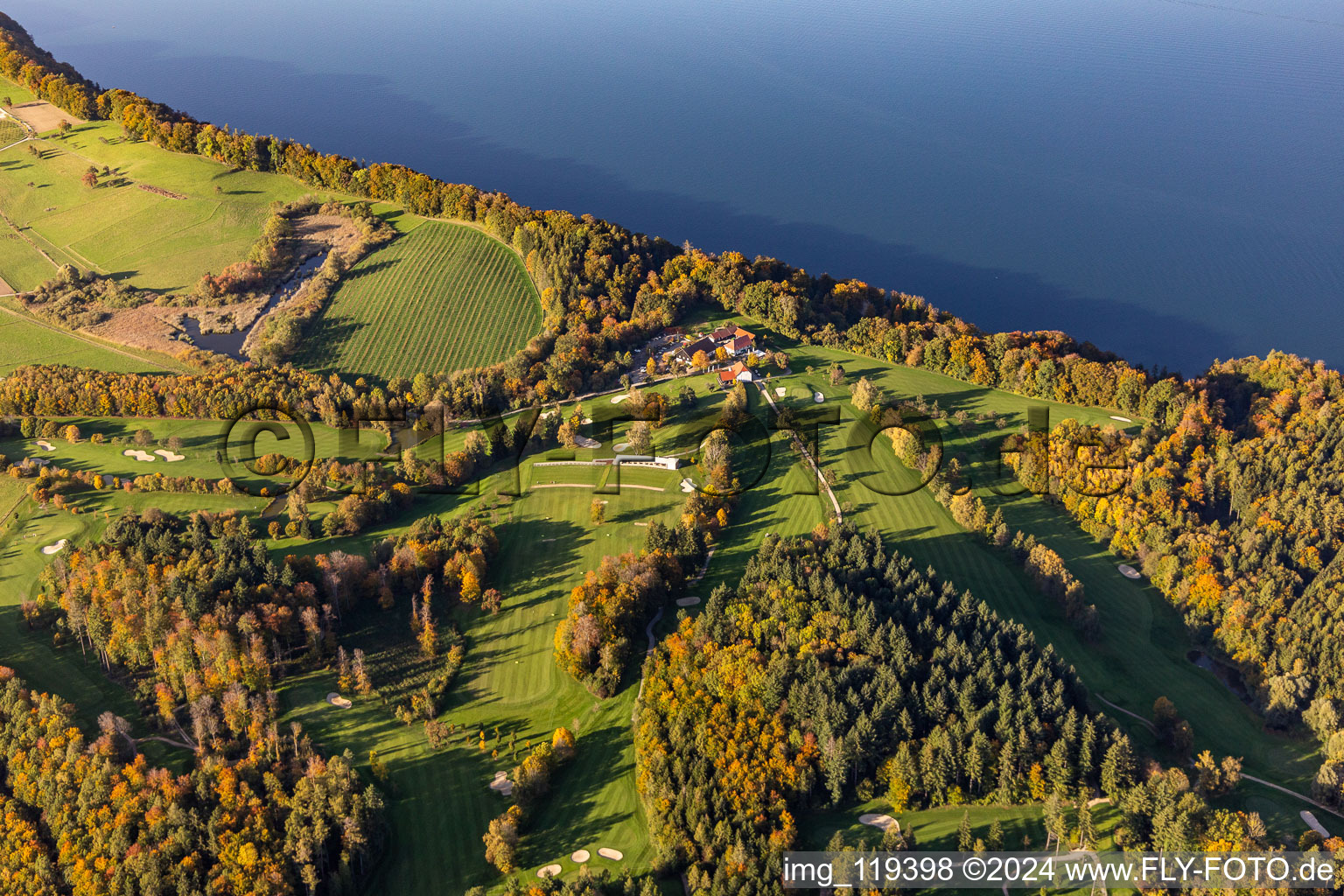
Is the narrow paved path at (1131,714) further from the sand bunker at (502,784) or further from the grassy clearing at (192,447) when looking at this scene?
the grassy clearing at (192,447)

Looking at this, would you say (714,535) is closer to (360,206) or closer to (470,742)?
A: (470,742)

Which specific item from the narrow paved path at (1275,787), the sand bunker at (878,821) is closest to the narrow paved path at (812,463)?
the narrow paved path at (1275,787)

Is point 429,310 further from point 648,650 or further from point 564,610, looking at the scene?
point 648,650

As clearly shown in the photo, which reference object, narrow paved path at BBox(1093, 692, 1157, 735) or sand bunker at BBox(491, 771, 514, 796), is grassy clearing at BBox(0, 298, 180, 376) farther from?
narrow paved path at BBox(1093, 692, 1157, 735)

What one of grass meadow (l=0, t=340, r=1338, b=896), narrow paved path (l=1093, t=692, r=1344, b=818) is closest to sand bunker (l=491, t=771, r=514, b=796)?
grass meadow (l=0, t=340, r=1338, b=896)

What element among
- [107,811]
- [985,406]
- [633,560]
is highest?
[985,406]

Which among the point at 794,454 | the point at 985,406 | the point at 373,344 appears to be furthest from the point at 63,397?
the point at 985,406
